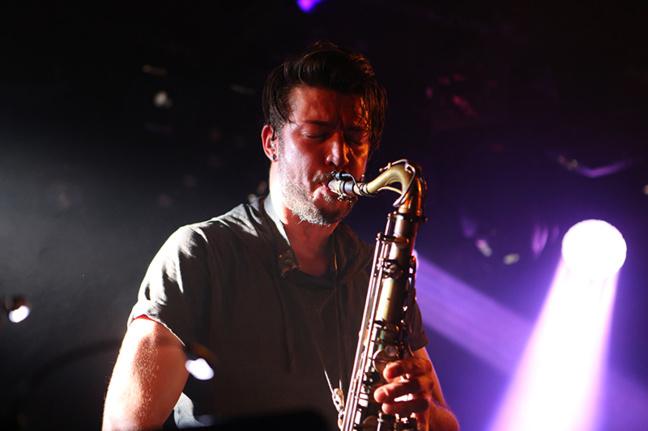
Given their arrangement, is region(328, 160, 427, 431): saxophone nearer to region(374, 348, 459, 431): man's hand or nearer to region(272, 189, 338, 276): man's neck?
region(374, 348, 459, 431): man's hand

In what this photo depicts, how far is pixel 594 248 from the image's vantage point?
4746 mm

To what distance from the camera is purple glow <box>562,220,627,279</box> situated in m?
4.73

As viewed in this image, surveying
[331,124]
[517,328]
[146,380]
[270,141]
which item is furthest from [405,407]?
[517,328]

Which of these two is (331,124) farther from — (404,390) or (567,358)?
(567,358)

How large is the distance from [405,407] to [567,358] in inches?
107

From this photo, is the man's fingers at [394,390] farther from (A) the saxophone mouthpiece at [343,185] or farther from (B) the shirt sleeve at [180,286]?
(A) the saxophone mouthpiece at [343,185]

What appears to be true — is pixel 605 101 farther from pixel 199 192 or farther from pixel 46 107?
pixel 46 107

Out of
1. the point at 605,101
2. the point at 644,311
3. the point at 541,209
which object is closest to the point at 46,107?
the point at 541,209

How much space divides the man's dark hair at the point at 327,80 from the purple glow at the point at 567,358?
7.41 feet

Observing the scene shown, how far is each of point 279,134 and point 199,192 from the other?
2.41 feet

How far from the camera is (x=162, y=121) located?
3.61 m

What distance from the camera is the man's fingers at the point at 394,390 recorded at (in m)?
2.44


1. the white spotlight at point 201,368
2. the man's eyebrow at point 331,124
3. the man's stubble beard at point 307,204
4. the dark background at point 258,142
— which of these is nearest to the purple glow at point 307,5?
the dark background at point 258,142

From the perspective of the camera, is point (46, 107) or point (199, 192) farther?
point (199, 192)
